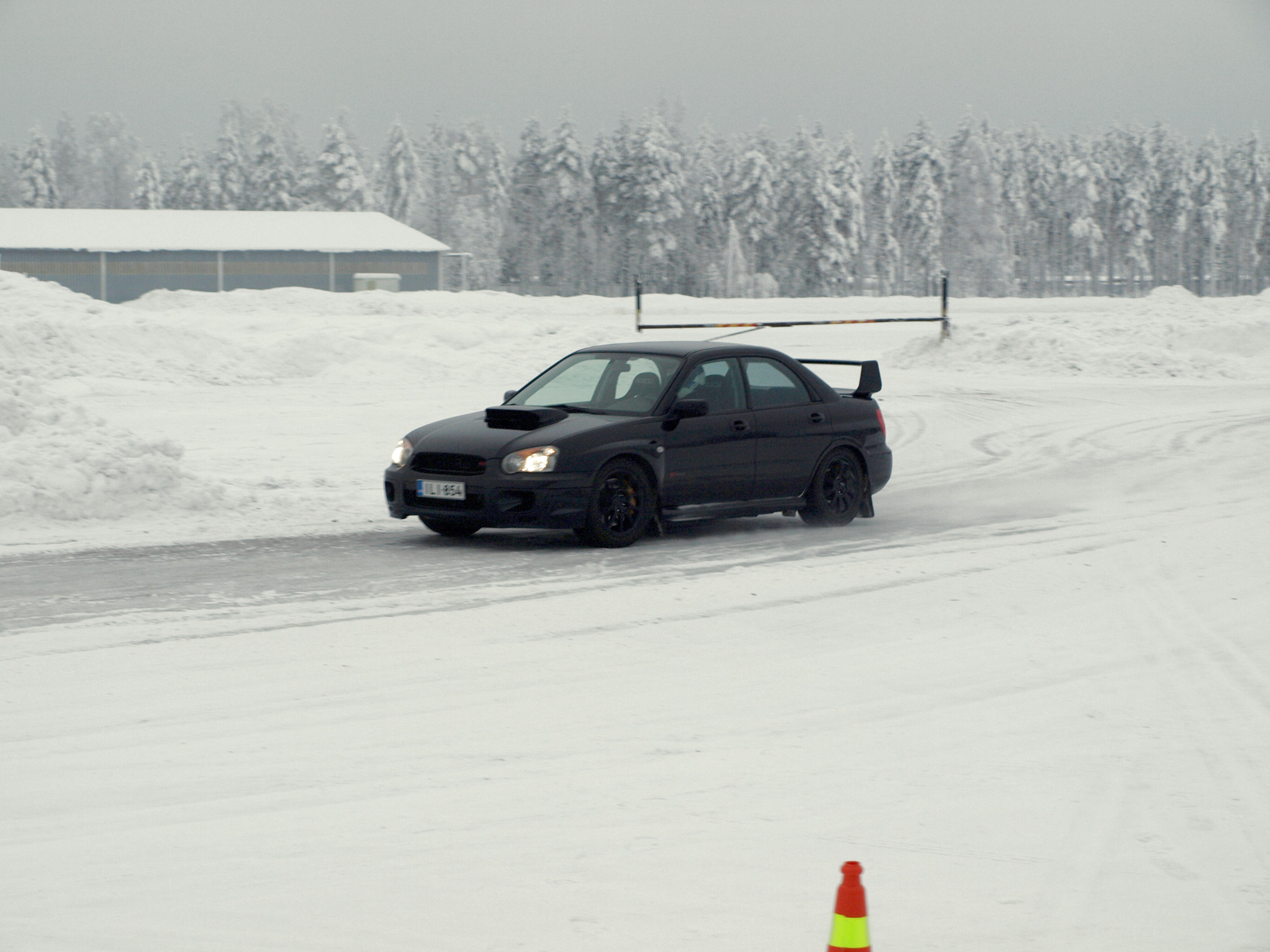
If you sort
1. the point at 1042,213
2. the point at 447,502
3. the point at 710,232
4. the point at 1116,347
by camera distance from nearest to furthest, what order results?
the point at 447,502 < the point at 1116,347 < the point at 710,232 < the point at 1042,213

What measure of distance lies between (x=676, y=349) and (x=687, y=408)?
786mm

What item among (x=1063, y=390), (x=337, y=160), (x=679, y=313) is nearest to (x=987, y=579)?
(x=1063, y=390)

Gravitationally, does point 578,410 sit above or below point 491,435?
above

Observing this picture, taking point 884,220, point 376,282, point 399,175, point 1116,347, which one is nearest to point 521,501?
point 1116,347

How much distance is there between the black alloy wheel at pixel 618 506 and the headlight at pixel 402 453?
1.40 meters

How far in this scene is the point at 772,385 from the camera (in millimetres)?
→ 12508

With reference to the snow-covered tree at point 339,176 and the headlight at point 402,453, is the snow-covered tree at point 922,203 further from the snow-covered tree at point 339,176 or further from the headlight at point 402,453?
the headlight at point 402,453

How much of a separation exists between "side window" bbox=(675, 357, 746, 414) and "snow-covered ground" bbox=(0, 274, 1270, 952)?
1.02 meters

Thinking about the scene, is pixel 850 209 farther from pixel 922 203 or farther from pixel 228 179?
pixel 228 179

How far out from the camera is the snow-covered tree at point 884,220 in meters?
132

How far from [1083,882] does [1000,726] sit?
185 centimetres

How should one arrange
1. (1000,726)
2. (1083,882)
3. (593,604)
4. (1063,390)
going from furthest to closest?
(1063,390) < (593,604) < (1000,726) < (1083,882)

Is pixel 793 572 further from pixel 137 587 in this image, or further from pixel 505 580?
pixel 137 587

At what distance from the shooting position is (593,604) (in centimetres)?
911
